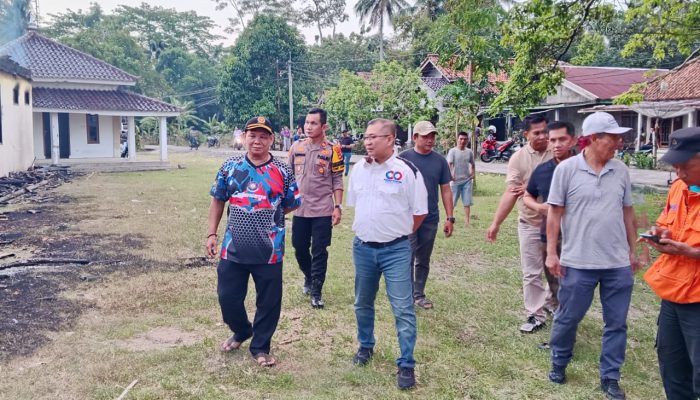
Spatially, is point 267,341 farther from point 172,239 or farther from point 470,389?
point 172,239

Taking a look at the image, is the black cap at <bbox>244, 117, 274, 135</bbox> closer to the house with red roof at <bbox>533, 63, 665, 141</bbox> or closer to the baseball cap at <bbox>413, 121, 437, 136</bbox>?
the baseball cap at <bbox>413, 121, 437, 136</bbox>

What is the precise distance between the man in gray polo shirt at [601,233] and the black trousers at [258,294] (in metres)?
1.97

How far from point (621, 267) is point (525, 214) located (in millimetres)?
1298

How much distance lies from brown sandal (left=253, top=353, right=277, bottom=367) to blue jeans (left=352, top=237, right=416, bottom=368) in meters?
0.73

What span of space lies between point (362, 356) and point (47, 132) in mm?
24914

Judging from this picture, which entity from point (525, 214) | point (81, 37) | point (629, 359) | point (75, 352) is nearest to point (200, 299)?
point (75, 352)

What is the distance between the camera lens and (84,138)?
2630 cm

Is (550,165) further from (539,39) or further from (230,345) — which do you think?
(539,39)

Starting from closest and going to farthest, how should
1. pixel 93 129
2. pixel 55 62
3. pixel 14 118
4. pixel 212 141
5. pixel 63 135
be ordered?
pixel 14 118 → pixel 55 62 → pixel 63 135 → pixel 93 129 → pixel 212 141

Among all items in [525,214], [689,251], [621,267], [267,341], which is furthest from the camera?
[525,214]

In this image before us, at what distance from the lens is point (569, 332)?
3.93 m

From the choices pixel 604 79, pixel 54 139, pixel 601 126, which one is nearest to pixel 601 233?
pixel 601 126

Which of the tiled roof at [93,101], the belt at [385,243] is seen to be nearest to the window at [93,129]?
the tiled roof at [93,101]

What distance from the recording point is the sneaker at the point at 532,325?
5008 mm
